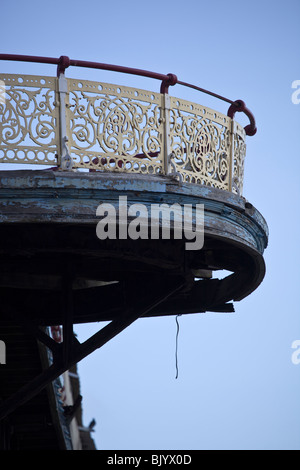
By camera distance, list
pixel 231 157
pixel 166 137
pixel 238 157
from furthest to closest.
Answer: pixel 238 157
pixel 231 157
pixel 166 137

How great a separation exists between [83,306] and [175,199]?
12.3 feet

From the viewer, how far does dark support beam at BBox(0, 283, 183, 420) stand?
13.1m

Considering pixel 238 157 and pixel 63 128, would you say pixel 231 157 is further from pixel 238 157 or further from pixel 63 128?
pixel 63 128

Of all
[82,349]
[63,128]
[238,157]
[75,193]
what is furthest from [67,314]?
[63,128]

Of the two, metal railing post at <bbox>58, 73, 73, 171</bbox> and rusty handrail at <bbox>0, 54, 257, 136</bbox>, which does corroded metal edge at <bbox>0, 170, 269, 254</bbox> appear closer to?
metal railing post at <bbox>58, 73, 73, 171</bbox>

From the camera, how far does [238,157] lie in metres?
13.0

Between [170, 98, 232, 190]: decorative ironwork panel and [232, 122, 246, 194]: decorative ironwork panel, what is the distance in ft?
0.48

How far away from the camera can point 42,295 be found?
14672mm

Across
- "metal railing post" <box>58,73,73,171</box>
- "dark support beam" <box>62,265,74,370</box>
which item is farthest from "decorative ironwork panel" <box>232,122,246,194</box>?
"dark support beam" <box>62,265,74,370</box>

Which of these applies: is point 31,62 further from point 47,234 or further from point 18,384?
point 18,384

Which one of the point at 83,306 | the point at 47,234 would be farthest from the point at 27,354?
the point at 47,234

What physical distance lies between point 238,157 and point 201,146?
0.91 m
